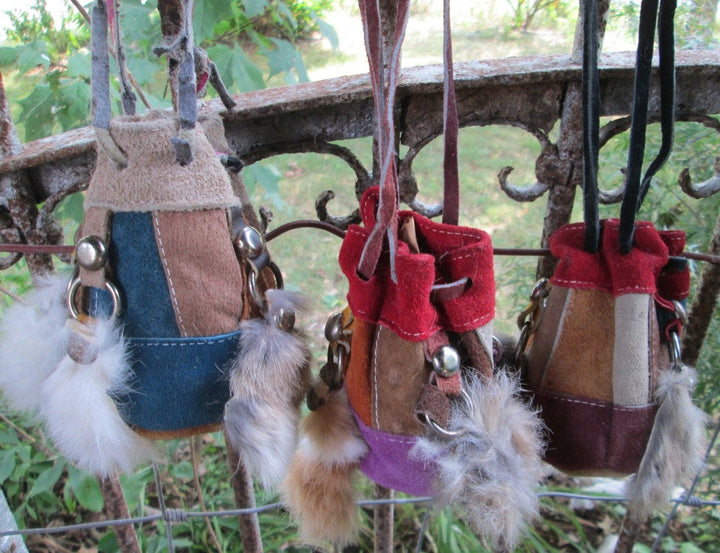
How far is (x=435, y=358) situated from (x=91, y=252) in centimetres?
31

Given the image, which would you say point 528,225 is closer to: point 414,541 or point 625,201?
point 414,541

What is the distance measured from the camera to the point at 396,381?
0.49 meters

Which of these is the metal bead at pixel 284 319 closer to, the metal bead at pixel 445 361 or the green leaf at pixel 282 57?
the metal bead at pixel 445 361

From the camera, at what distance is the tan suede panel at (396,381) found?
1.58ft

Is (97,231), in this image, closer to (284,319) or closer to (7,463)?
(284,319)

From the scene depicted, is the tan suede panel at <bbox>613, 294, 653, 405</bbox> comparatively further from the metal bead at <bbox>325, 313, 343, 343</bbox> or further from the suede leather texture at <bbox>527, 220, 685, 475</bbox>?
the metal bead at <bbox>325, 313, 343, 343</bbox>

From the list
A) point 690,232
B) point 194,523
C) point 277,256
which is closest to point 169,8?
point 690,232

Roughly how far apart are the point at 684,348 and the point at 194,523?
1.08 meters

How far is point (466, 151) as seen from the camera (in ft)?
7.72

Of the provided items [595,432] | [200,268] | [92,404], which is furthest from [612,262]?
[92,404]

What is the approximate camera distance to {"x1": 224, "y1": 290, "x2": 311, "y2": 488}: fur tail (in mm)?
493

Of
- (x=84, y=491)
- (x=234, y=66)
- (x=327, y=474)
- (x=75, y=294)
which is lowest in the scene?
(x=84, y=491)

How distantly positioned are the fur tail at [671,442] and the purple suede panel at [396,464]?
0.23 m

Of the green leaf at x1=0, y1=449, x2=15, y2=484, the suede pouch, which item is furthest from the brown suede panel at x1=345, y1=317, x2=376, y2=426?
the green leaf at x1=0, y1=449, x2=15, y2=484
